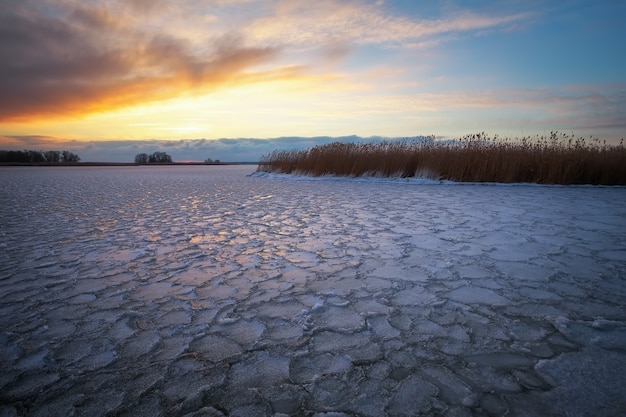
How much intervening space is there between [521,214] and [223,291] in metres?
4.32

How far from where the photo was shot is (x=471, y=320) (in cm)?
160

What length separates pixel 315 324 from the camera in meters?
1.59

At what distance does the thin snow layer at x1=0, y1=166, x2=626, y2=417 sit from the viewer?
1.10 metres

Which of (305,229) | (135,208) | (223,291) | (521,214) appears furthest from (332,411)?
(135,208)

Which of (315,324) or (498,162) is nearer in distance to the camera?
(315,324)

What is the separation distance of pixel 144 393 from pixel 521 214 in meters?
4.93

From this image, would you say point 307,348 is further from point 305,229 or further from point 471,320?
point 305,229

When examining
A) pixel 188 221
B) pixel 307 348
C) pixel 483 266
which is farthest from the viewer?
pixel 188 221

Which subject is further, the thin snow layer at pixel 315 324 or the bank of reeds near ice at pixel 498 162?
the bank of reeds near ice at pixel 498 162

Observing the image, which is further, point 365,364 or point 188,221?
point 188,221

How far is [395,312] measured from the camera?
1.70 metres

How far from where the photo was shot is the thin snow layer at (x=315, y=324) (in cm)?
110

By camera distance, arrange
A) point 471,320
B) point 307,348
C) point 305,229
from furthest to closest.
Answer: point 305,229 → point 471,320 → point 307,348

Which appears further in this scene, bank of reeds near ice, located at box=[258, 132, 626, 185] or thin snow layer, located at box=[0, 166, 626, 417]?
bank of reeds near ice, located at box=[258, 132, 626, 185]
